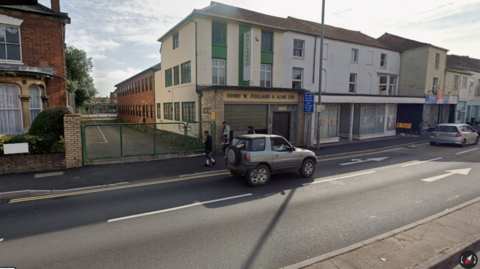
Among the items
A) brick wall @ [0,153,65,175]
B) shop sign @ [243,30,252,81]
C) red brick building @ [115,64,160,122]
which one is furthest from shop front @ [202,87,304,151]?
red brick building @ [115,64,160,122]

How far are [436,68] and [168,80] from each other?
28825 millimetres

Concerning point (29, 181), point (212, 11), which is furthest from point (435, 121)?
point (29, 181)

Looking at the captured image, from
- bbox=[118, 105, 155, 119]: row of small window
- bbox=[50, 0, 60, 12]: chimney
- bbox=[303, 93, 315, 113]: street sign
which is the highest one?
bbox=[50, 0, 60, 12]: chimney

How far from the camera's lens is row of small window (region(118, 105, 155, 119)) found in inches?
1203

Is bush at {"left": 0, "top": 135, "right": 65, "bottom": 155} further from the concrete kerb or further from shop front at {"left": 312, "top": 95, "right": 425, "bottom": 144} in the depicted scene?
shop front at {"left": 312, "top": 95, "right": 425, "bottom": 144}

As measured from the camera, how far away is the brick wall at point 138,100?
29469mm

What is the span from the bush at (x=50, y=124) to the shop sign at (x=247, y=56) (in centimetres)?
1113

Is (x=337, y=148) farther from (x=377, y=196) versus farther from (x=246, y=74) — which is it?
(x=377, y=196)

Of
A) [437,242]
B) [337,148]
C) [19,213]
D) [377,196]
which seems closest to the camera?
[437,242]

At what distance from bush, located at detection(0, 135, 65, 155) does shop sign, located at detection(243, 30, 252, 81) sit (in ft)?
38.7

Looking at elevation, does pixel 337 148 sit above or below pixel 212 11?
below

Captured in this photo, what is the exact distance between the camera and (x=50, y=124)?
10844mm

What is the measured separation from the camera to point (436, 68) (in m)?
27.8

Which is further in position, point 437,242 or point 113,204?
point 113,204
